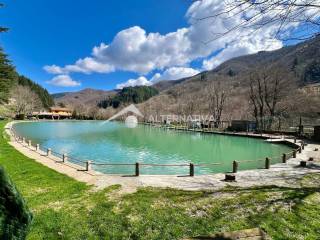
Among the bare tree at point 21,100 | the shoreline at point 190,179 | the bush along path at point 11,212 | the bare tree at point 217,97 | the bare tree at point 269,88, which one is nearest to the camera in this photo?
the bush along path at point 11,212

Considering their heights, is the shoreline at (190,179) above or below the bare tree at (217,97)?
below

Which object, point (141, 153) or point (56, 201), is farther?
point (141, 153)

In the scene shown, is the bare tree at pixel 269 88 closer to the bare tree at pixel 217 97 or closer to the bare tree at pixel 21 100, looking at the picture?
the bare tree at pixel 217 97

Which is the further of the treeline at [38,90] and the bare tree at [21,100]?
the treeline at [38,90]

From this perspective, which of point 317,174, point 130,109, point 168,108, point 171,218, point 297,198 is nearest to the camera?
point 171,218

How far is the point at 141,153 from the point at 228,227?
19.2 metres

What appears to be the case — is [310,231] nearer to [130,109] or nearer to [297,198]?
[297,198]

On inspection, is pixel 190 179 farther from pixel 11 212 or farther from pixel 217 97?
pixel 217 97

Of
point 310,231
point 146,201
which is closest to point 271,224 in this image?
point 310,231

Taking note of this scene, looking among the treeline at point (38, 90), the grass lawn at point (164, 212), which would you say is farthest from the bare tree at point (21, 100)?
the grass lawn at point (164, 212)

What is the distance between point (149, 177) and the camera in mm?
13734

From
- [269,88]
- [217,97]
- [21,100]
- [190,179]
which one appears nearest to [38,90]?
[21,100]

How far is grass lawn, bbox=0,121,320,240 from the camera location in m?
7.48

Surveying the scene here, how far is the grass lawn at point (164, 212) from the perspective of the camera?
748 centimetres
